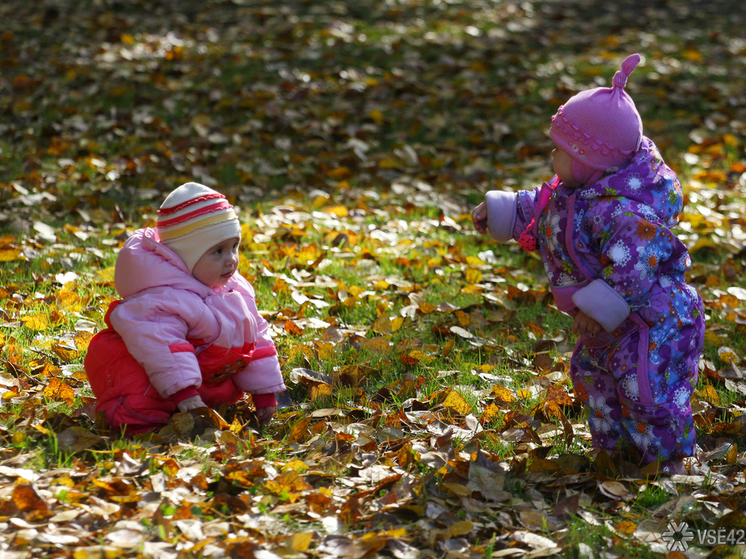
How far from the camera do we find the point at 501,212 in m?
2.75

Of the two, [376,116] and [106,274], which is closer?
[106,274]

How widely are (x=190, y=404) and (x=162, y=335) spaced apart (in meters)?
0.28

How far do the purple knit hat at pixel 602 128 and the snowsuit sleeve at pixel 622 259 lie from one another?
15 cm

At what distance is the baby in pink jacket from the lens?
2.64 meters

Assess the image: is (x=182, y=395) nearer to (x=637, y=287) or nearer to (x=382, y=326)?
(x=382, y=326)

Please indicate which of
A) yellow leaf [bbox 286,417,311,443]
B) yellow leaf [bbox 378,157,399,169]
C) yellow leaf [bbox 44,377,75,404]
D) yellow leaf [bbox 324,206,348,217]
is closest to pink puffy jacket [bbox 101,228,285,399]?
yellow leaf [bbox 286,417,311,443]

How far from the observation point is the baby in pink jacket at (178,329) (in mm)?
2645

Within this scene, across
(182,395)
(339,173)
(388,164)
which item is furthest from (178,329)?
(388,164)

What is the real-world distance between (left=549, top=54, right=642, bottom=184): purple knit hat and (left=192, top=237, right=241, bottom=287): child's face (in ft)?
4.05

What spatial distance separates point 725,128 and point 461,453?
5906 mm

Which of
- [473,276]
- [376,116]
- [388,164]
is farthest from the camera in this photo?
[376,116]

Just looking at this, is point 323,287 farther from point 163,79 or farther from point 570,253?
point 163,79

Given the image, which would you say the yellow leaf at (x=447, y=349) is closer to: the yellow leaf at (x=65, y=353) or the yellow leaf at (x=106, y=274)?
the yellow leaf at (x=65, y=353)

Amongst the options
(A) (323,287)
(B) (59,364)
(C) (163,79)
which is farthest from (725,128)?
(B) (59,364)
